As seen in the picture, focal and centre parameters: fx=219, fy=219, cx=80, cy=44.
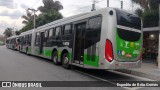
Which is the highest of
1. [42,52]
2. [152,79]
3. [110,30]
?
[110,30]

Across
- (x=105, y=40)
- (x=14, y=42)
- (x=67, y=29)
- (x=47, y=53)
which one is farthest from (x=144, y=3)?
(x=14, y=42)

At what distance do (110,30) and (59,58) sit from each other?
5.79 m

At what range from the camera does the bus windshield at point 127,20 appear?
32.4ft

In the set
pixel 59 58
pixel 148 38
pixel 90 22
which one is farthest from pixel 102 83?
pixel 148 38

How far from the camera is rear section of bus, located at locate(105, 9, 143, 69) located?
9.43 metres

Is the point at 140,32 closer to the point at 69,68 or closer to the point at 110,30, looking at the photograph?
the point at 110,30

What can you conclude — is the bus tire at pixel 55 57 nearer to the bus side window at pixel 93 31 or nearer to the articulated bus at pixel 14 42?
the bus side window at pixel 93 31

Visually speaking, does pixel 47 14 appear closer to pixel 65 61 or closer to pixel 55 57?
pixel 55 57

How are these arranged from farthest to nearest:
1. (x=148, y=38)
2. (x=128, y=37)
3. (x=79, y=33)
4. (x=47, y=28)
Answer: (x=148, y=38) < (x=47, y=28) < (x=79, y=33) < (x=128, y=37)

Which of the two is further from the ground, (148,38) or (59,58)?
(148,38)

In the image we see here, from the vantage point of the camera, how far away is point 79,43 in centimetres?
1176

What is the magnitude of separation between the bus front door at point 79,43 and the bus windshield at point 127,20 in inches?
85.7

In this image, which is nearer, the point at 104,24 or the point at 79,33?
the point at 104,24

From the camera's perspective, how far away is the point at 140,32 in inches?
427
